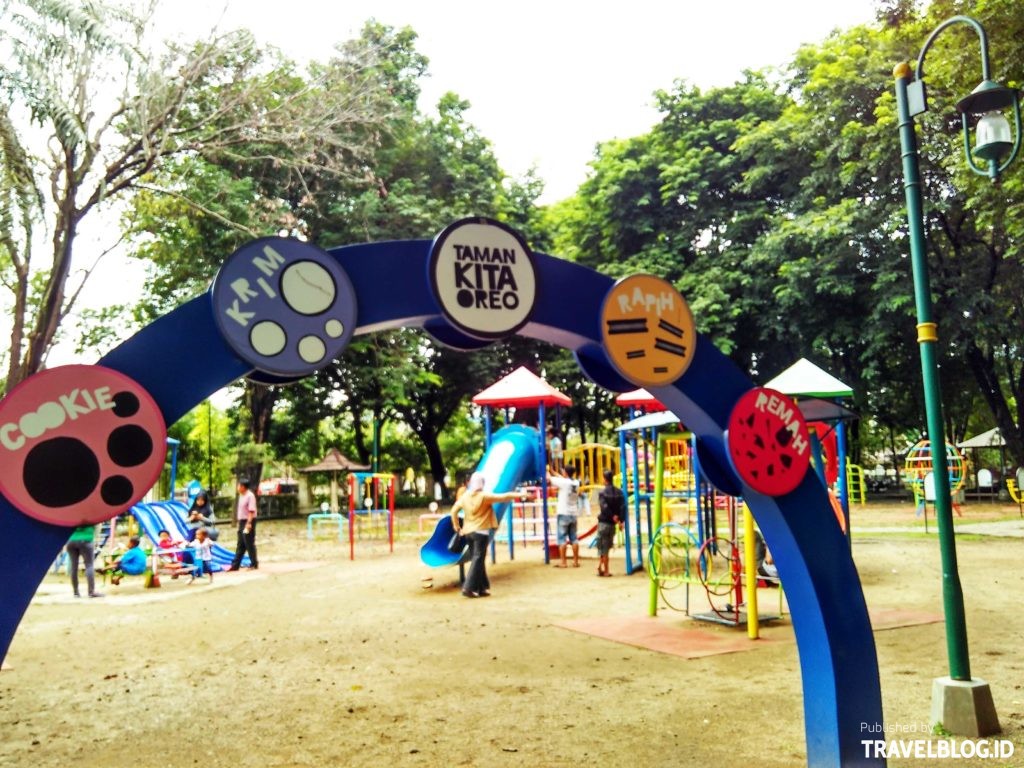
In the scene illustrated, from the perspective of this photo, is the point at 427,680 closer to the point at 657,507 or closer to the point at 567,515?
the point at 657,507

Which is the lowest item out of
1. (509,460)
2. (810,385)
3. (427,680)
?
(427,680)

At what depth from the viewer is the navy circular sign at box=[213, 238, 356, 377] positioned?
346cm

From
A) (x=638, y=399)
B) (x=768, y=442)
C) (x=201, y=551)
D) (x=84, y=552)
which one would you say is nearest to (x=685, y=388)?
(x=768, y=442)

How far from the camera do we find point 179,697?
6867mm

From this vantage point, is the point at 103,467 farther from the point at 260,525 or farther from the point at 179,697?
the point at 260,525

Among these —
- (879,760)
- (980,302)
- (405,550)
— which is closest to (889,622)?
(879,760)

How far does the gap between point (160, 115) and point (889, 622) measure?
13.7m

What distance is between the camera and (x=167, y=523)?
1658cm

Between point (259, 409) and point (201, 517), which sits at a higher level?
point (259, 409)

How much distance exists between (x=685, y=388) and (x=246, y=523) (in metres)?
12.9

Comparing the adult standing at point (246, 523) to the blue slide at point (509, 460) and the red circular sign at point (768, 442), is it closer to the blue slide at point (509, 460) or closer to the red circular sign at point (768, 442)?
the blue slide at point (509, 460)

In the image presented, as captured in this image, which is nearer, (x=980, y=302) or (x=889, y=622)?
(x=889, y=622)

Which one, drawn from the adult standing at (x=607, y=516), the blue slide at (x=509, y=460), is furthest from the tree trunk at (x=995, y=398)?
the adult standing at (x=607, y=516)

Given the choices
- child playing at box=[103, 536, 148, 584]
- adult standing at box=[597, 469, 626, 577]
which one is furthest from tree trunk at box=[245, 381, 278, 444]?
adult standing at box=[597, 469, 626, 577]
